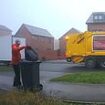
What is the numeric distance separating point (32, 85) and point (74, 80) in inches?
221

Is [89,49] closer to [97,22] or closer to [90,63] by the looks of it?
[90,63]

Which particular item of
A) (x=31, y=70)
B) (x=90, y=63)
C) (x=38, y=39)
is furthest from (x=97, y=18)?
(x=31, y=70)

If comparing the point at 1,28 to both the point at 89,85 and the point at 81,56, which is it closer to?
the point at 81,56

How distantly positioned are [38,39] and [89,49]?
41900 millimetres

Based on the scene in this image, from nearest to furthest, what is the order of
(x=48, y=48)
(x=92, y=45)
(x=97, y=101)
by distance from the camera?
1. (x=97, y=101)
2. (x=92, y=45)
3. (x=48, y=48)

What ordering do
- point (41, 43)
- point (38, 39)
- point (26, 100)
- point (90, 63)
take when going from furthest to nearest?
point (38, 39), point (41, 43), point (90, 63), point (26, 100)

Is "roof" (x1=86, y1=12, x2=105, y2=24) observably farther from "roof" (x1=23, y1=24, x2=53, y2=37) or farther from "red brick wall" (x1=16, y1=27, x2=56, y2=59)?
"red brick wall" (x1=16, y1=27, x2=56, y2=59)

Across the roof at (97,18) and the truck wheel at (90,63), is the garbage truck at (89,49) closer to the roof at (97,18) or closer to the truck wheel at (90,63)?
the truck wheel at (90,63)

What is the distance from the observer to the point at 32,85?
46.8 feet

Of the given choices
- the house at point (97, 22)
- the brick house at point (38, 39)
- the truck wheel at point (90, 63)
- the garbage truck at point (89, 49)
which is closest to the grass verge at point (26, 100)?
the garbage truck at point (89, 49)

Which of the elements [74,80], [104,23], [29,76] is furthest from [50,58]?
[29,76]

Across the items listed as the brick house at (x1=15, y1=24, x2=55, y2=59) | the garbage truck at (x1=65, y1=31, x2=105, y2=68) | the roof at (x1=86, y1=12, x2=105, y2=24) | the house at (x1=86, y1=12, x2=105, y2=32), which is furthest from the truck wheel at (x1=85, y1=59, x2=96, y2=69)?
the roof at (x1=86, y1=12, x2=105, y2=24)

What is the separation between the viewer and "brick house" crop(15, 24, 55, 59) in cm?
6962

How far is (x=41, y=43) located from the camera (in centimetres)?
7388
